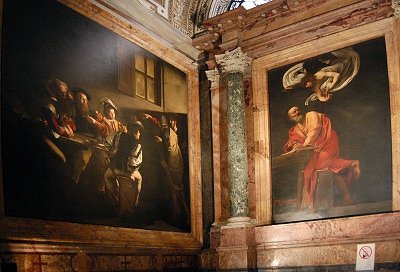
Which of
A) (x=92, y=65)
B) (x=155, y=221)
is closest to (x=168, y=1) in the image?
(x=92, y=65)

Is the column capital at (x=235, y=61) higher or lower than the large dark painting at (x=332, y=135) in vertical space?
higher

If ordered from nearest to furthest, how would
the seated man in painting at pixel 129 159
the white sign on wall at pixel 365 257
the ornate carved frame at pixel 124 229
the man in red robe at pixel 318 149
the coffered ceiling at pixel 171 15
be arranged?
the ornate carved frame at pixel 124 229
the white sign on wall at pixel 365 257
the seated man in painting at pixel 129 159
the man in red robe at pixel 318 149
the coffered ceiling at pixel 171 15

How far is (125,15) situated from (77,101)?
7.92ft

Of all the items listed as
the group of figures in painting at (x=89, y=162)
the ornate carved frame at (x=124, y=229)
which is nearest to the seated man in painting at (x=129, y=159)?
the group of figures in painting at (x=89, y=162)

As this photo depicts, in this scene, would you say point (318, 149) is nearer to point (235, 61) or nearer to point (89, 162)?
point (235, 61)

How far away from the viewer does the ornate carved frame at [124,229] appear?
7.26 meters

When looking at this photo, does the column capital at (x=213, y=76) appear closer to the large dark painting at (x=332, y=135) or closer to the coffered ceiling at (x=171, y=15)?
the coffered ceiling at (x=171, y=15)

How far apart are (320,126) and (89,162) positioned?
4.80 m

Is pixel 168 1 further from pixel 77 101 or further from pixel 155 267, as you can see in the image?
pixel 155 267

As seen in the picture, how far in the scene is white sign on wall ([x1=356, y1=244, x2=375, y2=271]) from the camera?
29.6 ft

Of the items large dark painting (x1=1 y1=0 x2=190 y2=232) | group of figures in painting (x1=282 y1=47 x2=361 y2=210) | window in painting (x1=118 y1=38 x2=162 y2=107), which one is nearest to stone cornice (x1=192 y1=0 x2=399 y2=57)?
group of figures in painting (x1=282 y1=47 x2=361 y2=210)

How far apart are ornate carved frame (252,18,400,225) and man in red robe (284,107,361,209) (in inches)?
24.5

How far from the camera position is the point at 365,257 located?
909cm

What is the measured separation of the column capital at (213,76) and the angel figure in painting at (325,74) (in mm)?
1719
